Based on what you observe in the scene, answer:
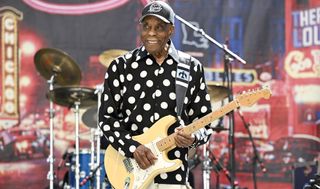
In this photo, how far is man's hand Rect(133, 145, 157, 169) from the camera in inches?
→ 139

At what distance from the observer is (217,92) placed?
611 cm

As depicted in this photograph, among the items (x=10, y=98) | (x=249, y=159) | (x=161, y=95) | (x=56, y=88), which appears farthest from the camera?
(x=249, y=159)

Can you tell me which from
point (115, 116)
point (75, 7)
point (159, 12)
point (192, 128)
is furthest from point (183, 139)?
point (75, 7)

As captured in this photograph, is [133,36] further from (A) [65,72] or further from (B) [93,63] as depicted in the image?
(A) [65,72]

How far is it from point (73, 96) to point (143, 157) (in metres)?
3.00

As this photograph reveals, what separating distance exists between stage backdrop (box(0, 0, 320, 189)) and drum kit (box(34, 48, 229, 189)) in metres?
0.03

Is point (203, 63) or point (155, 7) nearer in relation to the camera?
point (155, 7)

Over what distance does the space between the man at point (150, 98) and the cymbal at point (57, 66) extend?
2812mm

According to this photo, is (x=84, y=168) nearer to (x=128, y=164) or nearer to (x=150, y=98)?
(x=128, y=164)

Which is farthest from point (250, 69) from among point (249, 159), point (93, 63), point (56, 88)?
point (56, 88)

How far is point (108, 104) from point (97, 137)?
9.56 feet

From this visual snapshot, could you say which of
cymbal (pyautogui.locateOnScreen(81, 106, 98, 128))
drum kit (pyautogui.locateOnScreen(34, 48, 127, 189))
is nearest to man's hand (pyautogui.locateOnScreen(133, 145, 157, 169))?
drum kit (pyautogui.locateOnScreen(34, 48, 127, 189))

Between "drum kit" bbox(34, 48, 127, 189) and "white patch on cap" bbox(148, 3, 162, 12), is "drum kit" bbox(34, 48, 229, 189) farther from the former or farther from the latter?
"white patch on cap" bbox(148, 3, 162, 12)

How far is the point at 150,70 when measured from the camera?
3650 millimetres
